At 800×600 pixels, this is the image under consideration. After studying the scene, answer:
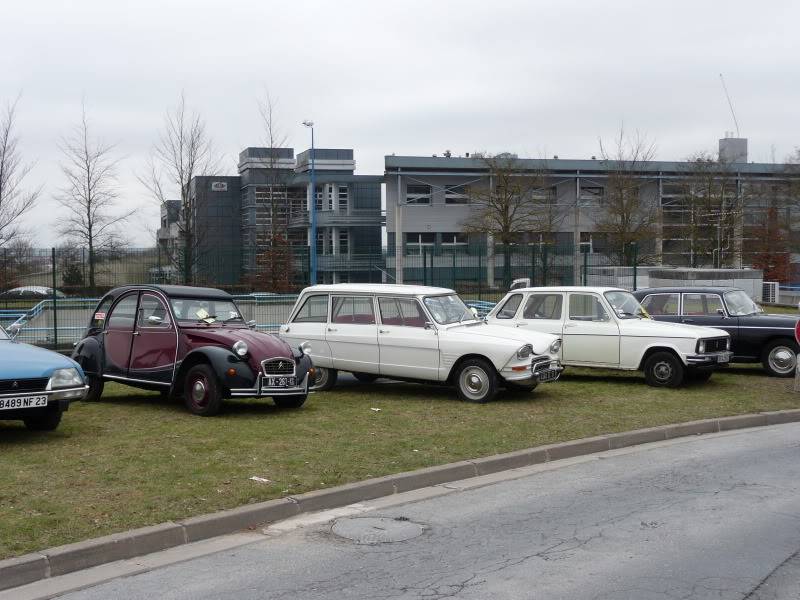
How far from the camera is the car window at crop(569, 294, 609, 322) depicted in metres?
15.4

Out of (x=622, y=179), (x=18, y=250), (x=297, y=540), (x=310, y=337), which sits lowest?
(x=297, y=540)

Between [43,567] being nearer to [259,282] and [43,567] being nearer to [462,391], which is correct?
[462,391]

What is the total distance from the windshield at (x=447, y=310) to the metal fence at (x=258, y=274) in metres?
8.12

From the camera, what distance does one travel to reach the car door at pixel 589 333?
15180 millimetres

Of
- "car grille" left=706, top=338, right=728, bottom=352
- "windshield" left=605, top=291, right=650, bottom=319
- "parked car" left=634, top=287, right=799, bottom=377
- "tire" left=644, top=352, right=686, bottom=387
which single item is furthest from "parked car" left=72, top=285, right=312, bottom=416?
"parked car" left=634, top=287, right=799, bottom=377

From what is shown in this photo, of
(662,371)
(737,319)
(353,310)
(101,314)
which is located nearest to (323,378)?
(353,310)

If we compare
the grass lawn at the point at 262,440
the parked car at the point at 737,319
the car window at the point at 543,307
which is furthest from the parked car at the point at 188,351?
the parked car at the point at 737,319

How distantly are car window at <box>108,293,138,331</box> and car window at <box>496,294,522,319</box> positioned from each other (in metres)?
6.79

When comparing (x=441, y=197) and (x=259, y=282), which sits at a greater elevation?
(x=441, y=197)

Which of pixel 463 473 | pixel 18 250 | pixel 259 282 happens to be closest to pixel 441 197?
pixel 259 282

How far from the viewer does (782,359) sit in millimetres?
16531

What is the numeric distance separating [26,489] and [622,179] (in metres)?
39.7

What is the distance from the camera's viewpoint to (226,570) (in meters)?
6.00

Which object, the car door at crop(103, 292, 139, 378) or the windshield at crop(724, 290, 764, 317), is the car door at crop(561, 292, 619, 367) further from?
the car door at crop(103, 292, 139, 378)
